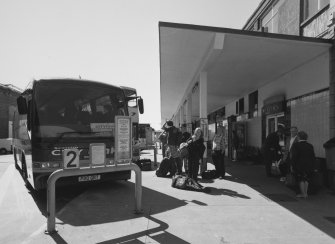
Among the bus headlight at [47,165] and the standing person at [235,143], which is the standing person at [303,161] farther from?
the standing person at [235,143]

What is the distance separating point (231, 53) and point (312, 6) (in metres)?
3.56

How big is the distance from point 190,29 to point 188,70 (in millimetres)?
5034

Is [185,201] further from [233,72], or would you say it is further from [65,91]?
[233,72]

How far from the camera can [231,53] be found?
9492 millimetres

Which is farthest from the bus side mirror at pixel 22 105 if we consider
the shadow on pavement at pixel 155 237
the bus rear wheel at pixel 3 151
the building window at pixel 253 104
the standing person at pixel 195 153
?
the bus rear wheel at pixel 3 151

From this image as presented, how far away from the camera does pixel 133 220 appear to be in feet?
17.6

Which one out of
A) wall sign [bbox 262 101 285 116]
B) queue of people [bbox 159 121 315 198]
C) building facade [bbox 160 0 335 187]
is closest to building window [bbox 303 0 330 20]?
building facade [bbox 160 0 335 187]

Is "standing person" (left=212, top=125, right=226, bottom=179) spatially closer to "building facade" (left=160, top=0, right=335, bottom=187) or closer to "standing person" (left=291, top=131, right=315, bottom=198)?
"building facade" (left=160, top=0, right=335, bottom=187)

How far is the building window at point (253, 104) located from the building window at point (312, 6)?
5.11 meters

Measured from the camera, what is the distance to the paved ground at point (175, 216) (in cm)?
455

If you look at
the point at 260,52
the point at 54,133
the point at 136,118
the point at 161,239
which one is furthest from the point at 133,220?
the point at 136,118

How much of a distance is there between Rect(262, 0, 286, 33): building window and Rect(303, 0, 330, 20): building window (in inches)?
94.3

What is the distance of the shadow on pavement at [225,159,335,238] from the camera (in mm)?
5348

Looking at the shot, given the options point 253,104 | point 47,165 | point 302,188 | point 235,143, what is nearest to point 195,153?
point 302,188
